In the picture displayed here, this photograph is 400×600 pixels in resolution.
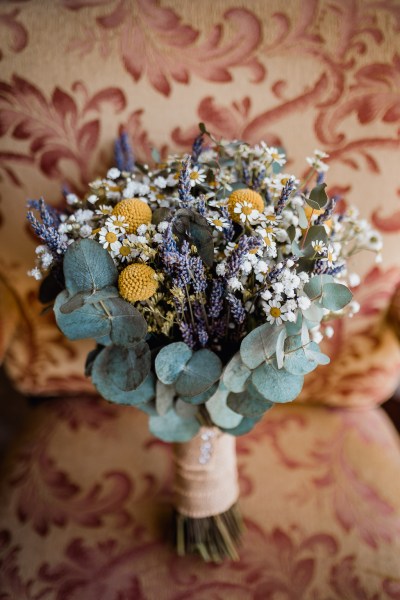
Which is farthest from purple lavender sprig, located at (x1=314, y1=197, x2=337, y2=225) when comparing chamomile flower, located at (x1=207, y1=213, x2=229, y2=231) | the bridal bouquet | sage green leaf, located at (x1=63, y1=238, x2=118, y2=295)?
sage green leaf, located at (x1=63, y1=238, x2=118, y2=295)

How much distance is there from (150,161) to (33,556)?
0.54 metres

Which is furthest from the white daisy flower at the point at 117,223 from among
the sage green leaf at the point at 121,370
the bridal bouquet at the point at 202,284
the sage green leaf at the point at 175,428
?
the sage green leaf at the point at 175,428

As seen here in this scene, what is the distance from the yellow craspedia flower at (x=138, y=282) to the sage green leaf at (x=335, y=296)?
0.15m

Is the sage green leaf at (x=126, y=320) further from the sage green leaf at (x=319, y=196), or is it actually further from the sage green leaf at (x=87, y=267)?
the sage green leaf at (x=319, y=196)

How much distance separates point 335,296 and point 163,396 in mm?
204

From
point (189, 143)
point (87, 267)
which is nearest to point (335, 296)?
point (87, 267)

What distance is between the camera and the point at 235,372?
1.65 feet

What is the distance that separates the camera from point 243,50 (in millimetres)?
690

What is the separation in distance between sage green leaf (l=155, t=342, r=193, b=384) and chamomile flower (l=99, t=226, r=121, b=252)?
106 millimetres

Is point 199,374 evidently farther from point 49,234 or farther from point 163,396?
point 49,234

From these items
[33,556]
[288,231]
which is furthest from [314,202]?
[33,556]

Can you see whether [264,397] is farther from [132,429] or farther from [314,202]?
[132,429]

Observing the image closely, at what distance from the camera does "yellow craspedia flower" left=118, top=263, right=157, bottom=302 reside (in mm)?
467

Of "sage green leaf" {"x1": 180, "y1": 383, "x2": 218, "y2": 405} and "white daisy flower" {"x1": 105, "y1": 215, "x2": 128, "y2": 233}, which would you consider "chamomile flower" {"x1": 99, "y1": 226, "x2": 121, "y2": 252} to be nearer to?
"white daisy flower" {"x1": 105, "y1": 215, "x2": 128, "y2": 233}
